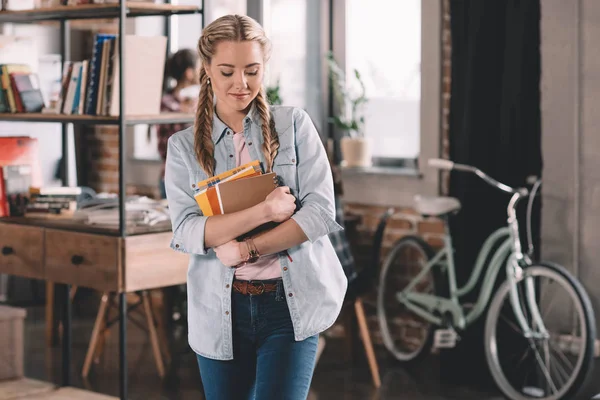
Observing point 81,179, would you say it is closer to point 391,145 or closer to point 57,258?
point 391,145

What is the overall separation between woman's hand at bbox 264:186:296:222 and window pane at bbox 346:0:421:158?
3171 mm

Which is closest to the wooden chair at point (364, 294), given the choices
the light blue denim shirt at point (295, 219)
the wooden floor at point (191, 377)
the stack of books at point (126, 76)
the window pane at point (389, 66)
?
the wooden floor at point (191, 377)

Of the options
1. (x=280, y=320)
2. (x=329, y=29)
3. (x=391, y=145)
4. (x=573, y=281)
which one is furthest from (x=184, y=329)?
(x=280, y=320)

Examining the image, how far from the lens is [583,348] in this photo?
3963 millimetres

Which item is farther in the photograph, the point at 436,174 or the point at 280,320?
the point at 436,174

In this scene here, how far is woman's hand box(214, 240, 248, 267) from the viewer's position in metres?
2.09

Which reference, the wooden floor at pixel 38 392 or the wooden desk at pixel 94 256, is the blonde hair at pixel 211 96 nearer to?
the wooden desk at pixel 94 256

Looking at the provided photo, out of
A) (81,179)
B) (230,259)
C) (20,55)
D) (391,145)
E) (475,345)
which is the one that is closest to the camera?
(230,259)

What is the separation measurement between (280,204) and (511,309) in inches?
106

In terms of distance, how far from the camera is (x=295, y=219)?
211 cm

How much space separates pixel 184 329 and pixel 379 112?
5.18ft

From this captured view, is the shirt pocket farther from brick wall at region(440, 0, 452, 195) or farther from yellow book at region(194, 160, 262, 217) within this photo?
brick wall at region(440, 0, 452, 195)

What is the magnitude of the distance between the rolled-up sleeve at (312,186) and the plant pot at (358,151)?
10.2 ft

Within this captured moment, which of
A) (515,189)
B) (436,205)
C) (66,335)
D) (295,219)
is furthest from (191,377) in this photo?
(295,219)
